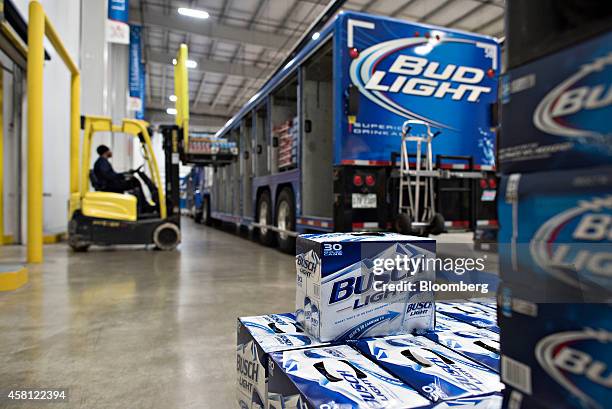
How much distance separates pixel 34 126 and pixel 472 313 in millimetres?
5325

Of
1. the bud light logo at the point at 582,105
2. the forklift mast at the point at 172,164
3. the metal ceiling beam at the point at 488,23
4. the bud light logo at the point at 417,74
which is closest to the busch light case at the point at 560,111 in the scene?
the bud light logo at the point at 582,105

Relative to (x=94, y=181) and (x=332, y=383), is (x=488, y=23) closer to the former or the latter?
(x=94, y=181)

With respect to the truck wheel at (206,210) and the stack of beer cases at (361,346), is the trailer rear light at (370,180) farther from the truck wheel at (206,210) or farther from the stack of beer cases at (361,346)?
the truck wheel at (206,210)

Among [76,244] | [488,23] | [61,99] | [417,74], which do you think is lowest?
[76,244]

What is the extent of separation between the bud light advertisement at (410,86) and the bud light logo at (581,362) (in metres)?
3.81

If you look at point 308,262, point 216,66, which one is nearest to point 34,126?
point 308,262

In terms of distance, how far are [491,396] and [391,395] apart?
Answer: 22 centimetres

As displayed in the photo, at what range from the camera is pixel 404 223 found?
4.20 metres

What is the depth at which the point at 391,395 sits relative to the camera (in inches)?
36.6

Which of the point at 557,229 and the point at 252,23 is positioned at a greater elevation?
the point at 252,23

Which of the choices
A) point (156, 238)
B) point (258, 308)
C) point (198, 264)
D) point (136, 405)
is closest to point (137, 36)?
point (156, 238)

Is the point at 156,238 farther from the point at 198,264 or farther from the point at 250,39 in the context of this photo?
the point at 250,39

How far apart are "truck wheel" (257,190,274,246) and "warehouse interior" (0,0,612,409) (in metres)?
0.06

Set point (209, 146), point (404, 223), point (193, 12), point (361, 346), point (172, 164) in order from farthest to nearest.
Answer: point (193, 12) < point (209, 146) < point (172, 164) < point (404, 223) < point (361, 346)
